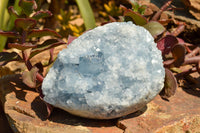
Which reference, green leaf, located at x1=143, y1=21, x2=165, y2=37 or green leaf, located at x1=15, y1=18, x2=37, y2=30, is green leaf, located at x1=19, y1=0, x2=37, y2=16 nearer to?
green leaf, located at x1=15, y1=18, x2=37, y2=30

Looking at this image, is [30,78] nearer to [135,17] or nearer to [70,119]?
[70,119]

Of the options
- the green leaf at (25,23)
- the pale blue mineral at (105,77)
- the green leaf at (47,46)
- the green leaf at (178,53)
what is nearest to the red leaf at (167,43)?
the green leaf at (178,53)

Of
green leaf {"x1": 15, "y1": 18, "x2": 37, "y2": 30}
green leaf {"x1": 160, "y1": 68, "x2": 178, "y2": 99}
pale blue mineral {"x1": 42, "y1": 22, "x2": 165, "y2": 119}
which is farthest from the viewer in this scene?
green leaf {"x1": 160, "y1": 68, "x2": 178, "y2": 99}

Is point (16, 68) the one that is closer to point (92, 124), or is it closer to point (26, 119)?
point (26, 119)

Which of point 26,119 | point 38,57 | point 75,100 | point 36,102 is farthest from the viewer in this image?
point 38,57

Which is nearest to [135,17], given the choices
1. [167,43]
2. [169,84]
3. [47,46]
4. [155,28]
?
[155,28]

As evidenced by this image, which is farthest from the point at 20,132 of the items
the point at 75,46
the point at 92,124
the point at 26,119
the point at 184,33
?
the point at 184,33

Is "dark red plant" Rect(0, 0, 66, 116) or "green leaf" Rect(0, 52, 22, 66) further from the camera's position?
"green leaf" Rect(0, 52, 22, 66)

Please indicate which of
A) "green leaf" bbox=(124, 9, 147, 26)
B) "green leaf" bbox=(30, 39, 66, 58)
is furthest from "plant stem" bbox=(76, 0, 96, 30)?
"green leaf" bbox=(30, 39, 66, 58)
